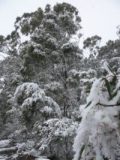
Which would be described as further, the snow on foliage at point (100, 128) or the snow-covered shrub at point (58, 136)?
the snow-covered shrub at point (58, 136)

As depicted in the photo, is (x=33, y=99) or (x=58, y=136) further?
(x=33, y=99)

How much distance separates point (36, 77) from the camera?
405 inches

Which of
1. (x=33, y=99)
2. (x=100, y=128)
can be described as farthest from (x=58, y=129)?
(x=100, y=128)

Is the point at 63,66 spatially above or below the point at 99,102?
above

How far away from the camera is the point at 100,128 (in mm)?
726

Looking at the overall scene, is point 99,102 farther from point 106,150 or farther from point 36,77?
point 36,77

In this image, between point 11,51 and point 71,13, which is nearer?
point 71,13

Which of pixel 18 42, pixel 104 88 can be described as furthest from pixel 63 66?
pixel 104 88

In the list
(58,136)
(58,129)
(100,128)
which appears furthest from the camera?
(58,136)

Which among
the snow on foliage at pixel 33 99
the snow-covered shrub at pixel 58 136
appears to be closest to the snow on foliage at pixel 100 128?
the snow-covered shrub at pixel 58 136

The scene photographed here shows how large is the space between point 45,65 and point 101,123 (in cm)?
914

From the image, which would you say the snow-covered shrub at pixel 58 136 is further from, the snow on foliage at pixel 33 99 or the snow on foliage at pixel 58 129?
the snow on foliage at pixel 33 99

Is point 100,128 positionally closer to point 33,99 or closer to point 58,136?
point 58,136

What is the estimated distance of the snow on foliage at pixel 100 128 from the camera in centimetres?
71
